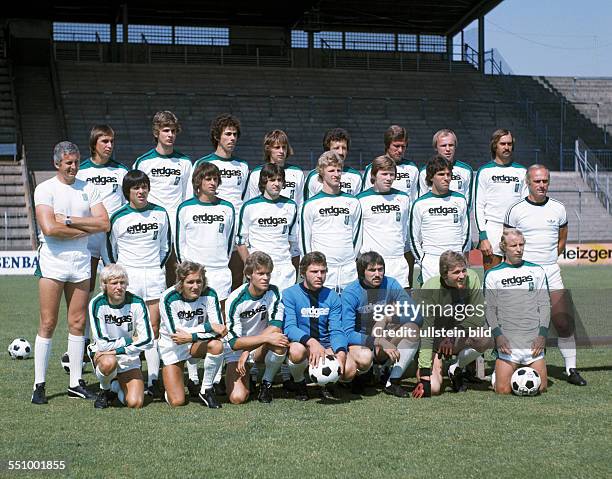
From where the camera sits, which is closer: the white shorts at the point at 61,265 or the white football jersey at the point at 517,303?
the white shorts at the point at 61,265

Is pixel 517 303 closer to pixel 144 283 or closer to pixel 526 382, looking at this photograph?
pixel 526 382

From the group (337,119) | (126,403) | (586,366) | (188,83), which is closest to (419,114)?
(337,119)

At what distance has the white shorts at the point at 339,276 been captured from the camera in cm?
672

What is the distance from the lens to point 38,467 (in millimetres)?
4160

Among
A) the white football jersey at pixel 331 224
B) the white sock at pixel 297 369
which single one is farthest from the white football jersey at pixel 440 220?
the white sock at pixel 297 369

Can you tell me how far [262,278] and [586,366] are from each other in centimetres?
292

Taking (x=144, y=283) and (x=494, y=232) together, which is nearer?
(x=144, y=283)

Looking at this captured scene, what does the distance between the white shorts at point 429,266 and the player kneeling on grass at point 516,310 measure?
473 millimetres

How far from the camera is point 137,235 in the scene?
6305mm

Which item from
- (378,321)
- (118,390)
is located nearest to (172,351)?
(118,390)

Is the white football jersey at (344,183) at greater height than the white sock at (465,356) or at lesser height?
greater

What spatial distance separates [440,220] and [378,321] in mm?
1050

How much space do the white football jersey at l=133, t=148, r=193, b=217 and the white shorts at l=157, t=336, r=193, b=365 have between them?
1.34m

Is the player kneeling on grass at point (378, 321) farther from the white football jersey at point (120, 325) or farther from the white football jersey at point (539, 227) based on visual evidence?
the white football jersey at point (120, 325)
